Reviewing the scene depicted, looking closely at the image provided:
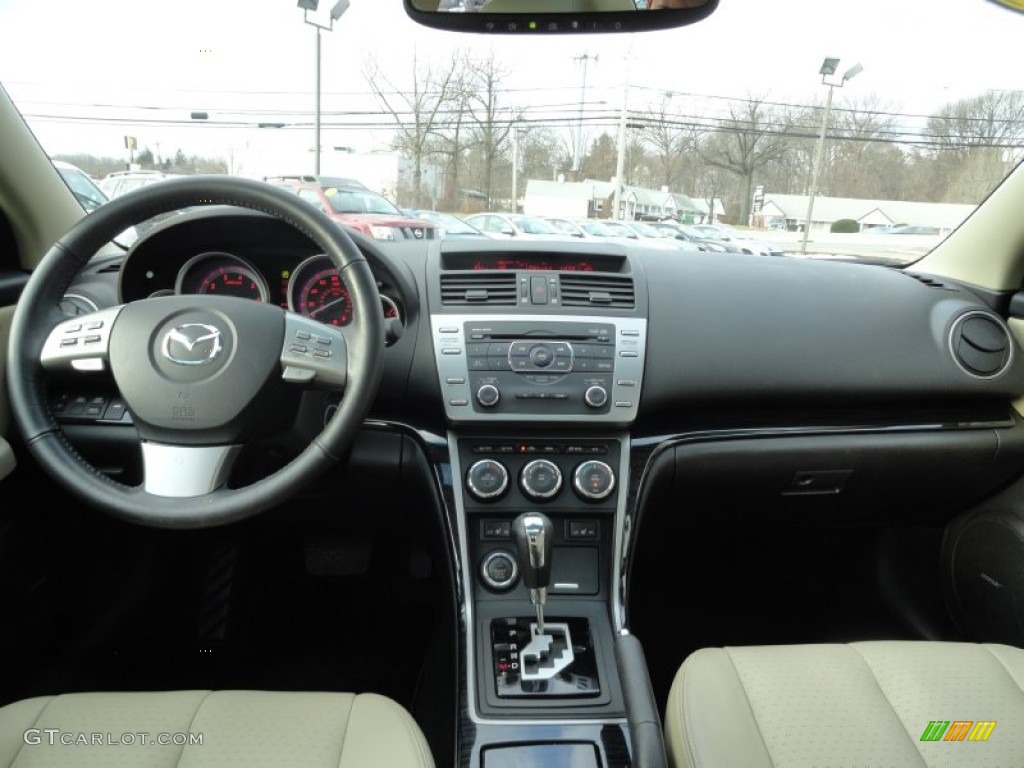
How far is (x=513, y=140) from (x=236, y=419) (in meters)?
1.19

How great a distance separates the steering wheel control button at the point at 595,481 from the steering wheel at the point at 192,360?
2.27 feet

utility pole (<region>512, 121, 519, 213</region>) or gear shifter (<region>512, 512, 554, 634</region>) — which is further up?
utility pole (<region>512, 121, 519, 213</region>)

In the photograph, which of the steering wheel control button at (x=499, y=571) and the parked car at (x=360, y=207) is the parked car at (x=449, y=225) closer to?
the parked car at (x=360, y=207)

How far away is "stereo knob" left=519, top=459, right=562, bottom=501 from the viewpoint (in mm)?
2000

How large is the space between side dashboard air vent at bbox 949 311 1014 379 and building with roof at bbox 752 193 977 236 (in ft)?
1.11

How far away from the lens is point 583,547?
204cm

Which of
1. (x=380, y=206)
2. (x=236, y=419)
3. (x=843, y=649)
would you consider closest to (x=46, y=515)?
(x=236, y=419)

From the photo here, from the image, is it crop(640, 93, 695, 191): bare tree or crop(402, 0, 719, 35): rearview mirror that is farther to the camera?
crop(640, 93, 695, 191): bare tree

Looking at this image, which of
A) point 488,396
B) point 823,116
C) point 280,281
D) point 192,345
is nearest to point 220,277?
point 280,281

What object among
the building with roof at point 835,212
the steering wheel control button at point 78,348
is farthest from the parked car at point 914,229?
the steering wheel control button at point 78,348

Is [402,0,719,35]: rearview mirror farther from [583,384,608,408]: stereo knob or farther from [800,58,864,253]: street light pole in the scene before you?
[583,384,608,408]: stereo knob

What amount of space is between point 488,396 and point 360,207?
0.65 metres

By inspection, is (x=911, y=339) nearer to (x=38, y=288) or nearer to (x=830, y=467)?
(x=830, y=467)

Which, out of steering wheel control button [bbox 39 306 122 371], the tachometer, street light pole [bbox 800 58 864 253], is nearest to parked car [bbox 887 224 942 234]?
street light pole [bbox 800 58 864 253]
